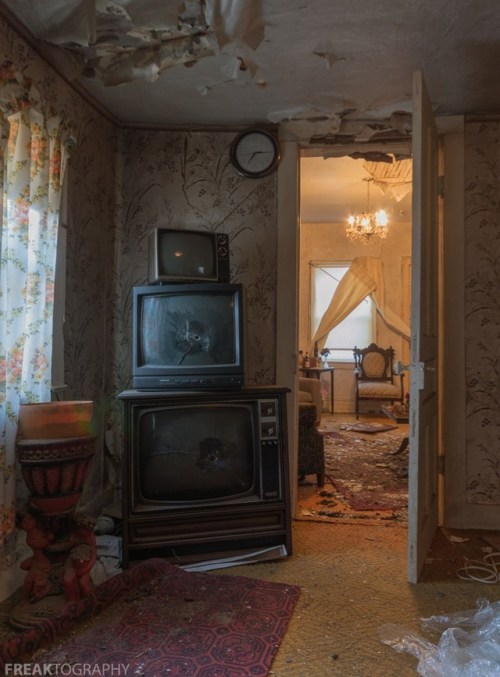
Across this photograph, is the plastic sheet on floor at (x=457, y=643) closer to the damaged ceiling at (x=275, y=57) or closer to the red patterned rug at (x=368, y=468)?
the red patterned rug at (x=368, y=468)

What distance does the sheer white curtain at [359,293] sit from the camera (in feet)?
21.7

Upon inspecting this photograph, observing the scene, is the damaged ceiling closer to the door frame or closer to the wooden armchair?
the door frame

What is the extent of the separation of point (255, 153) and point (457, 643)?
2488 millimetres

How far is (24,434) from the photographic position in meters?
1.81

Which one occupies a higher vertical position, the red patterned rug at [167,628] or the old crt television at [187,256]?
the old crt television at [187,256]

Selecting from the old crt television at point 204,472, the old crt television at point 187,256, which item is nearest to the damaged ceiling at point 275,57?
the old crt television at point 187,256

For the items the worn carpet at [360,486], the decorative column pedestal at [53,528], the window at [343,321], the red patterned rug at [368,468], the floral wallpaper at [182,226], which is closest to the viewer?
the decorative column pedestal at [53,528]

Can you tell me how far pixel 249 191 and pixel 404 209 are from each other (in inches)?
147

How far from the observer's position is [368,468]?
388 cm

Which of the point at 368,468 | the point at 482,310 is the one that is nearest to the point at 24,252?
the point at 482,310

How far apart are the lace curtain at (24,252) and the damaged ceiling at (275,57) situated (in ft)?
1.12

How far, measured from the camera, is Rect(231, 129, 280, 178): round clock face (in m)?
2.86

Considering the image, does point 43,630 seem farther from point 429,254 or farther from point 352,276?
point 352,276

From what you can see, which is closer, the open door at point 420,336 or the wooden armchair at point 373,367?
the open door at point 420,336
